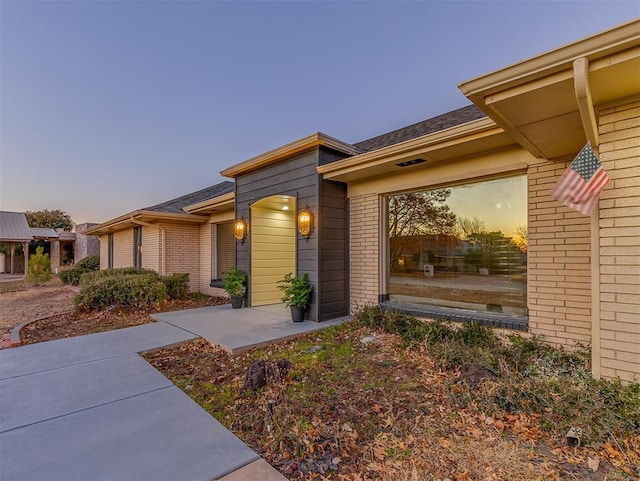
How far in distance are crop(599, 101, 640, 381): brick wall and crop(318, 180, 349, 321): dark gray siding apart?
4.08m

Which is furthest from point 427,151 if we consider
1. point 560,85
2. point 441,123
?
point 560,85

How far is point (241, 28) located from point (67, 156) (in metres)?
9.59

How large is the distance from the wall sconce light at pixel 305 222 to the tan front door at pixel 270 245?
1.28 meters

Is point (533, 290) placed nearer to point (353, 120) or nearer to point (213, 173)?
point (353, 120)

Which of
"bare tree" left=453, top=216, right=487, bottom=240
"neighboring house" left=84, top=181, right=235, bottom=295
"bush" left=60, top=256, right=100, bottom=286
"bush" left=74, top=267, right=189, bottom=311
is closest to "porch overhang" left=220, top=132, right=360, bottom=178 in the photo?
"bare tree" left=453, top=216, right=487, bottom=240

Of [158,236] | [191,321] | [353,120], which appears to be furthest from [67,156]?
[353,120]

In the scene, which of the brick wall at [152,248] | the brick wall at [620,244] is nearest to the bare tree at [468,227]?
the brick wall at [620,244]

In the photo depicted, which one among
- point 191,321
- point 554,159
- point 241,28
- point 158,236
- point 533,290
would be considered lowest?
point 191,321

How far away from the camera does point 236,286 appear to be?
291 inches

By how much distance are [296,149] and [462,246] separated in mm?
3637

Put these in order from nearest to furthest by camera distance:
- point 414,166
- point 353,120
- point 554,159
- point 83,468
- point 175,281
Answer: point 83,468
point 554,159
point 414,166
point 175,281
point 353,120

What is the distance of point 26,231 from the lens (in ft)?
67.6

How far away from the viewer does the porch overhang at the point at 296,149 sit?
577cm

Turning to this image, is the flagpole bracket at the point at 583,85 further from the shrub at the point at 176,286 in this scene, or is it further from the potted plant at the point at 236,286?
the shrub at the point at 176,286
